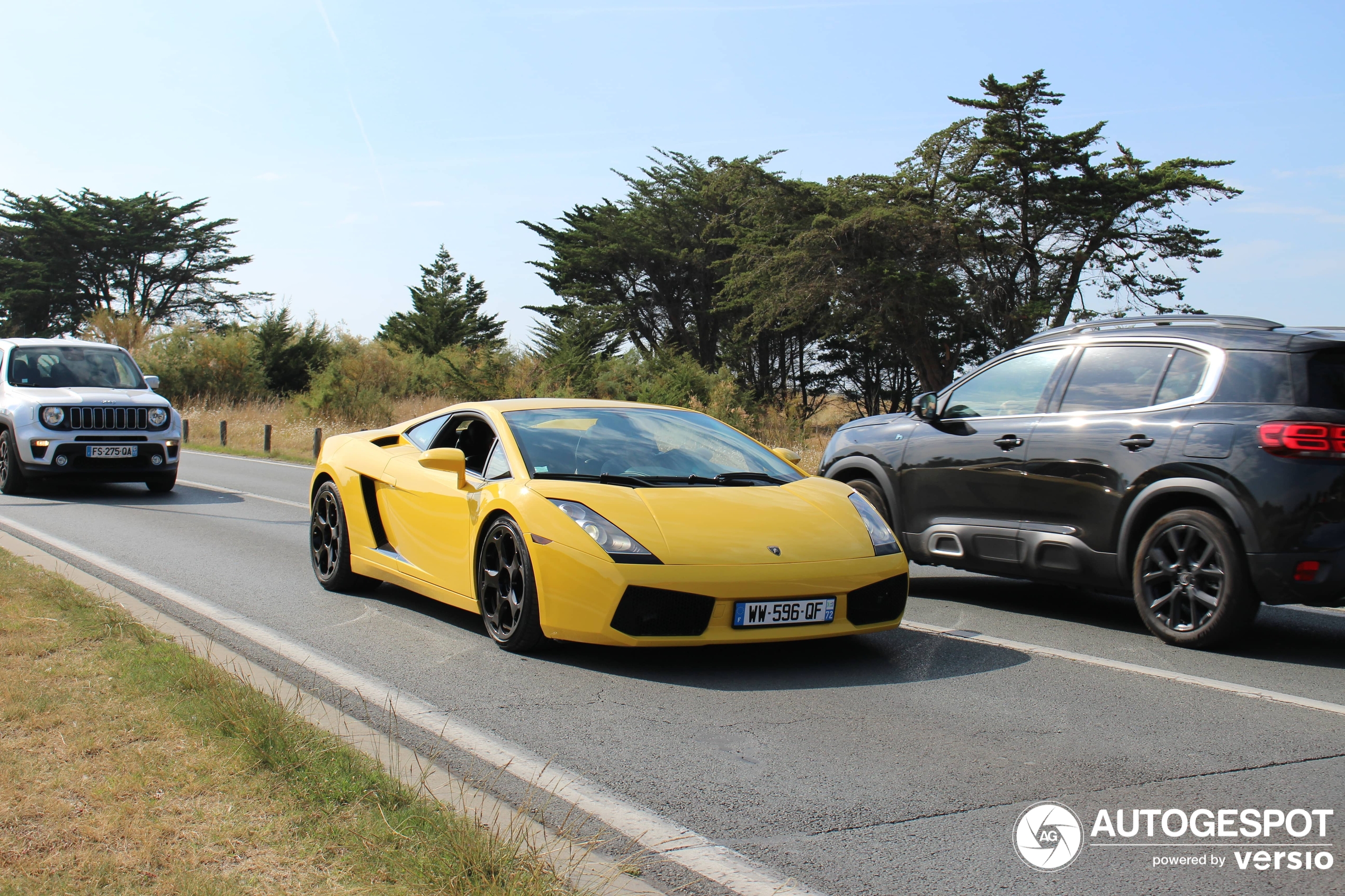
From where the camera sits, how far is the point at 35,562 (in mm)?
8469

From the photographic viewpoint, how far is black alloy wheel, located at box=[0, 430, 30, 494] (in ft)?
46.1

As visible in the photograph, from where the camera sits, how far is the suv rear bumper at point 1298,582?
5.77 meters

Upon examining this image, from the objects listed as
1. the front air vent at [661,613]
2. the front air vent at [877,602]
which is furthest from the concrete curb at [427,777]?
the front air vent at [877,602]

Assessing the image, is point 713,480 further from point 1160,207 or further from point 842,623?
point 1160,207

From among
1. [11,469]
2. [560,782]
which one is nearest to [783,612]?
[560,782]

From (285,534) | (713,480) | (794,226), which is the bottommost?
(285,534)

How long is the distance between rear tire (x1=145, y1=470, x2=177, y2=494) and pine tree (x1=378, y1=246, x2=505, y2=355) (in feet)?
136

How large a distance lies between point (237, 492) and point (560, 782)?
1294 cm

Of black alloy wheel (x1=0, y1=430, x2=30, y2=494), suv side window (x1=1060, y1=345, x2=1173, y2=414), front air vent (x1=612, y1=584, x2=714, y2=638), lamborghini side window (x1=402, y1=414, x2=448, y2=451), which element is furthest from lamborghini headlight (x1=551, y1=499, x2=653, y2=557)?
black alloy wheel (x1=0, y1=430, x2=30, y2=494)

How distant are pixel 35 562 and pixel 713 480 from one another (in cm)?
535

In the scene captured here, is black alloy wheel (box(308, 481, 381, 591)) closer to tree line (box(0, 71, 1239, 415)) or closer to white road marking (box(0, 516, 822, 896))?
white road marking (box(0, 516, 822, 896))

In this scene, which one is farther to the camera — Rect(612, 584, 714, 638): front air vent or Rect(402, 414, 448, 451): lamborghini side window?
Rect(402, 414, 448, 451): lamborghini side window

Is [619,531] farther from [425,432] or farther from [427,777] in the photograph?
[425,432]

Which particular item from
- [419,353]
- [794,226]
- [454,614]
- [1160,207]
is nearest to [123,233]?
[419,353]
